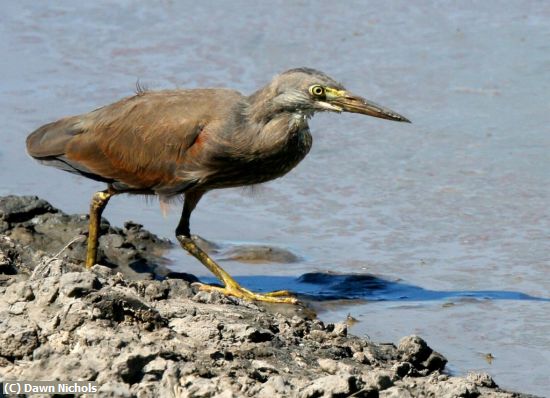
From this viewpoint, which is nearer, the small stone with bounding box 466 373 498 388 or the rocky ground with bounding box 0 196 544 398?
the rocky ground with bounding box 0 196 544 398

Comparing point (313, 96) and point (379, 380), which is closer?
point (379, 380)

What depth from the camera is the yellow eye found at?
8500mm

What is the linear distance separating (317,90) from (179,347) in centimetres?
301

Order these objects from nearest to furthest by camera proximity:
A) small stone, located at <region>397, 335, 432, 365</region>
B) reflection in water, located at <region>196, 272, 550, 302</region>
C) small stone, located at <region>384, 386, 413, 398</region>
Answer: small stone, located at <region>384, 386, 413, 398</region>, small stone, located at <region>397, 335, 432, 365</region>, reflection in water, located at <region>196, 272, 550, 302</region>

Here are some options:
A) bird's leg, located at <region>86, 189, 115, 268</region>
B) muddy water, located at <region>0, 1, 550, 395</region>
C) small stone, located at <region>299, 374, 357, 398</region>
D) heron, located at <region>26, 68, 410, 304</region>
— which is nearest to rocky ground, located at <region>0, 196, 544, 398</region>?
small stone, located at <region>299, 374, 357, 398</region>

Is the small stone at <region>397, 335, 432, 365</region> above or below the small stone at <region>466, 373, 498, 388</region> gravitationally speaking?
above

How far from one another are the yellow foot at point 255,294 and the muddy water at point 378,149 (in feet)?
0.97

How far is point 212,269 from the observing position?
28.7 ft

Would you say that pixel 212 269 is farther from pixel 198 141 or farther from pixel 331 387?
pixel 331 387

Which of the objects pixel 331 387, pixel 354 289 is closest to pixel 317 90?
pixel 354 289

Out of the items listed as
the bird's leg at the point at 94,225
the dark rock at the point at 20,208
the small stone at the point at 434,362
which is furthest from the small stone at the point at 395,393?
the dark rock at the point at 20,208

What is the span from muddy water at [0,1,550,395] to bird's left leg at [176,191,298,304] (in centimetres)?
36

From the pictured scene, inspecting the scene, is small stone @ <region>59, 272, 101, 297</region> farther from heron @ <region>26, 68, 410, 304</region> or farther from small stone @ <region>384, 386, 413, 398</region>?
heron @ <region>26, 68, 410, 304</region>

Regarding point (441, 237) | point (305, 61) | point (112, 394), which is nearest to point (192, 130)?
point (441, 237)
